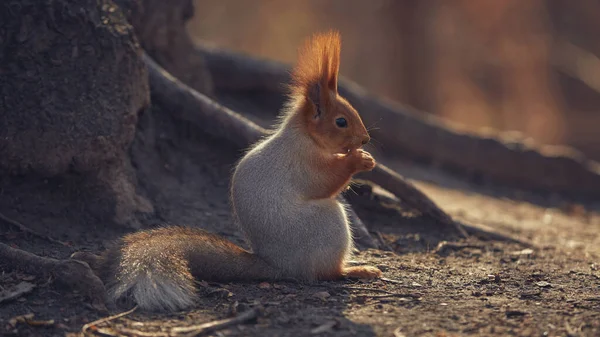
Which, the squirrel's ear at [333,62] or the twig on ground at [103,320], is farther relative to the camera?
the squirrel's ear at [333,62]

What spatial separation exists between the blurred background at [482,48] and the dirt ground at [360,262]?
10993 millimetres

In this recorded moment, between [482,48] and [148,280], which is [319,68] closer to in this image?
[148,280]

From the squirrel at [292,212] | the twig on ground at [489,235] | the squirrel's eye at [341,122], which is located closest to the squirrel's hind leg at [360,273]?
the squirrel at [292,212]

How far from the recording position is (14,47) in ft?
18.1

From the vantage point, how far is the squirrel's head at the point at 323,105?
493cm

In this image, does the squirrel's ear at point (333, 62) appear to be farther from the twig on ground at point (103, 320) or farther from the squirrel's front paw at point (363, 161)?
the twig on ground at point (103, 320)

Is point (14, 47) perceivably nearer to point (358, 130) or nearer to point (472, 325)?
point (358, 130)

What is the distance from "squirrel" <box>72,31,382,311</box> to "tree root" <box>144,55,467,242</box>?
1671 millimetres

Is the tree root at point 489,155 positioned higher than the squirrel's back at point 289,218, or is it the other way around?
the tree root at point 489,155

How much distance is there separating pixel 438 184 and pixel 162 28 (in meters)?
4.06

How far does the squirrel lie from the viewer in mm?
4453

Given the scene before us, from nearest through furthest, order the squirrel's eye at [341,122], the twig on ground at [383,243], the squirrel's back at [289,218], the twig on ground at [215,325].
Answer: the twig on ground at [215,325]
the squirrel's back at [289,218]
the squirrel's eye at [341,122]
the twig on ground at [383,243]

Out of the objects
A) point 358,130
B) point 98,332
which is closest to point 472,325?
point 358,130

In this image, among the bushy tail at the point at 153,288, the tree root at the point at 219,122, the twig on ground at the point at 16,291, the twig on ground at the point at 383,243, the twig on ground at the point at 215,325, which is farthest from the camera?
the tree root at the point at 219,122
